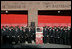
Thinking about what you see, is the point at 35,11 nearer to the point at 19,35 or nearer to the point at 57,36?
the point at 19,35

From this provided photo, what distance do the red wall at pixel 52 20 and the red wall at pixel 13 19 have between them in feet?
7.76

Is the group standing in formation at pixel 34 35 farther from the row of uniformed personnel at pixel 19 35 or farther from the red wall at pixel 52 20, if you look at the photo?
the red wall at pixel 52 20

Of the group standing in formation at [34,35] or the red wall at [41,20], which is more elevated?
the red wall at [41,20]

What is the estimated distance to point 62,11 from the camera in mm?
18312

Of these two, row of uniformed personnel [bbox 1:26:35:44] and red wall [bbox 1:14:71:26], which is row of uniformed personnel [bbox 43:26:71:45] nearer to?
row of uniformed personnel [bbox 1:26:35:44]

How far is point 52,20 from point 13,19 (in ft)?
19.0

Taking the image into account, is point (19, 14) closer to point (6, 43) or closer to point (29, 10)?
point (29, 10)

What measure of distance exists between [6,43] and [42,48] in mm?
2831

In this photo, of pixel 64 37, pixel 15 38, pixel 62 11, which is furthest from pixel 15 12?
pixel 64 37

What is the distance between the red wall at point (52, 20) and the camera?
59.4 feet

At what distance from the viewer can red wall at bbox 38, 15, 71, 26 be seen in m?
18.1

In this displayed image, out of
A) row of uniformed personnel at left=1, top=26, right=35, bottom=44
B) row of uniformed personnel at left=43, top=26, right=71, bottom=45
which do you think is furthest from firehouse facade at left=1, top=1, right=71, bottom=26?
row of uniformed personnel at left=43, top=26, right=71, bottom=45

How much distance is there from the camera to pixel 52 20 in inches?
717

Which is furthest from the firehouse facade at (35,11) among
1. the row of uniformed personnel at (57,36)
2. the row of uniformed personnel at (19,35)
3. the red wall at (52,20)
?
the row of uniformed personnel at (57,36)
